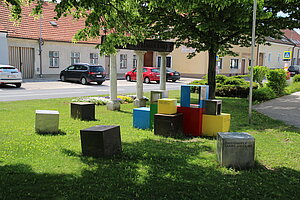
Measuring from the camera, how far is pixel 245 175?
5.25 m

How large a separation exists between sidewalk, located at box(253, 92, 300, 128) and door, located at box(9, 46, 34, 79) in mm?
21494

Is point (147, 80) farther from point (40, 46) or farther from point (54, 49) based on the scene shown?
point (40, 46)

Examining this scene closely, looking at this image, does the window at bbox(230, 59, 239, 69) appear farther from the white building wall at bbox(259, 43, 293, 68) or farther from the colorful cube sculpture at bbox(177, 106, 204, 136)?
the colorful cube sculpture at bbox(177, 106, 204, 136)

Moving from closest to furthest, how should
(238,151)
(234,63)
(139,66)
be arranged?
(238,151) → (139,66) → (234,63)

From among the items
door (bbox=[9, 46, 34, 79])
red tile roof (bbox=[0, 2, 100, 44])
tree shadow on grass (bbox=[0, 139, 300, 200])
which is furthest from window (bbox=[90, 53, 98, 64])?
tree shadow on grass (bbox=[0, 139, 300, 200])

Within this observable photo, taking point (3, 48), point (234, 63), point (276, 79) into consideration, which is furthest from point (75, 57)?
point (234, 63)

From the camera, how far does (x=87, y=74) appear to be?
85.7 ft

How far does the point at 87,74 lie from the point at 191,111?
19.1m

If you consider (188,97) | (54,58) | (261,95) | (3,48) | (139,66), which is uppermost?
(3,48)

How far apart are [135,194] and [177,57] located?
134 ft

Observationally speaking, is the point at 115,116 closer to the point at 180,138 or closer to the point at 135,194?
the point at 180,138

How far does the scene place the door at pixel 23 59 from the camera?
1114 inches

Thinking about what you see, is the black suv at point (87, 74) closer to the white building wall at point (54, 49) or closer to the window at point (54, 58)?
the white building wall at point (54, 49)

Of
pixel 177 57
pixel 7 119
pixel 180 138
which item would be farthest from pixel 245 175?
pixel 177 57
